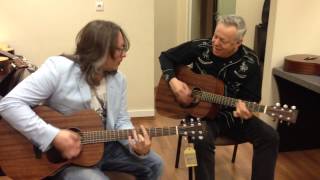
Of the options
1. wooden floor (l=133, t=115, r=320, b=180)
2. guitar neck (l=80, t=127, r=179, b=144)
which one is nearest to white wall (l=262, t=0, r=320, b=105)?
wooden floor (l=133, t=115, r=320, b=180)

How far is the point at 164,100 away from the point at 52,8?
4.96 feet

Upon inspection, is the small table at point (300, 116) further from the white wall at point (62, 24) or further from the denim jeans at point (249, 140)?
the white wall at point (62, 24)

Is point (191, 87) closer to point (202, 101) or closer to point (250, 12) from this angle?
point (202, 101)

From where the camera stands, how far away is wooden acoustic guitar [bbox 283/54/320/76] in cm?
239

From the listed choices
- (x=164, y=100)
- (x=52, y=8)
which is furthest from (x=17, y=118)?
(x=52, y=8)

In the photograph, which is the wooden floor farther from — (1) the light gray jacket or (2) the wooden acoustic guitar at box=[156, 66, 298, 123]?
(1) the light gray jacket

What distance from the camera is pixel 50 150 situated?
1558 mm

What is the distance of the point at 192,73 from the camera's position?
218cm

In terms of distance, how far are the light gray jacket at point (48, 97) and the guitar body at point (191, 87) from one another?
560 millimetres

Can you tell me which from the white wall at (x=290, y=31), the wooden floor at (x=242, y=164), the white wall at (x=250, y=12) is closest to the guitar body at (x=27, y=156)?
the wooden floor at (x=242, y=164)

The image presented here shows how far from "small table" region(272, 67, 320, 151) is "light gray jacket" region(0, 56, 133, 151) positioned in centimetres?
151

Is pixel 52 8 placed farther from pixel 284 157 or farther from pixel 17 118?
pixel 284 157

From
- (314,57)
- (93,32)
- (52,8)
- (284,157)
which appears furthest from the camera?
(52,8)

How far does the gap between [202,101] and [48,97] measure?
2.90 ft
